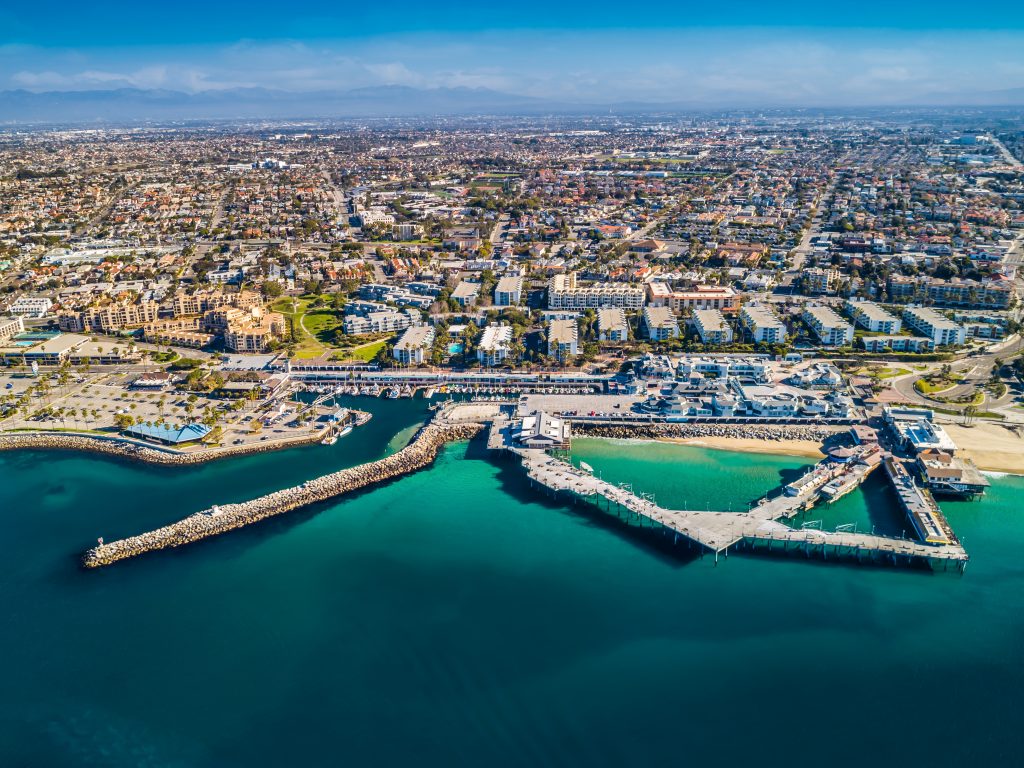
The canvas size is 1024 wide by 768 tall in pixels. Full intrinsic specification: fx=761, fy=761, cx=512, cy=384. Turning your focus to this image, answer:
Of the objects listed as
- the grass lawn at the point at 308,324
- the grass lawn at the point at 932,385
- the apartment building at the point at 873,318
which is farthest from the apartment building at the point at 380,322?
the grass lawn at the point at 932,385

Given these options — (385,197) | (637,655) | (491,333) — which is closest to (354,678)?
(637,655)

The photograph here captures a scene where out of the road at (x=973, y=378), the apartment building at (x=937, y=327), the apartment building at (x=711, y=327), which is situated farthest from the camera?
the apartment building at (x=711, y=327)

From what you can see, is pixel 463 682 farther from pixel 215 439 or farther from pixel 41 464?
pixel 41 464

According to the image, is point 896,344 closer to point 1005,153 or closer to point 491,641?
point 491,641

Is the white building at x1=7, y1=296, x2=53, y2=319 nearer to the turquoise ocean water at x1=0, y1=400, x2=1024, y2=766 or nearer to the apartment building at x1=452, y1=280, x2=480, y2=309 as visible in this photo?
the turquoise ocean water at x1=0, y1=400, x2=1024, y2=766

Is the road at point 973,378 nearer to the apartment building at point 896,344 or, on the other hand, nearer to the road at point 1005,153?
the apartment building at point 896,344

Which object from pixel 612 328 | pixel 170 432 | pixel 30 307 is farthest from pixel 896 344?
pixel 30 307

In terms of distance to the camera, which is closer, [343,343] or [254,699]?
[254,699]
